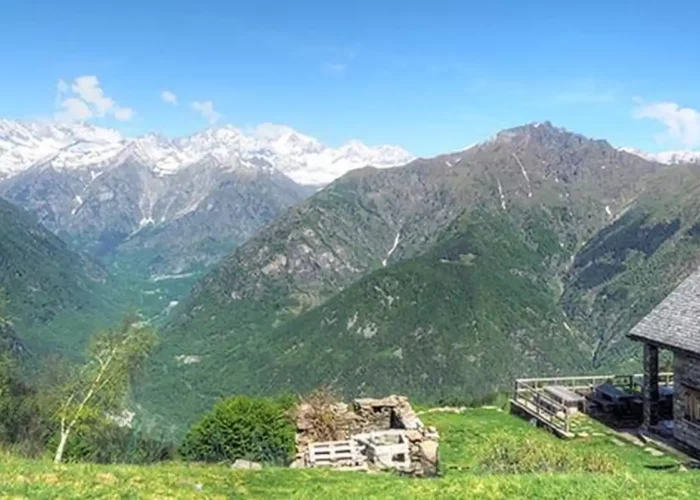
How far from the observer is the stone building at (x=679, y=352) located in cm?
3956

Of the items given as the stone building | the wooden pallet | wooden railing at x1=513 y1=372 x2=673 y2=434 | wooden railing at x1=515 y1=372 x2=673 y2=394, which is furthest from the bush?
the stone building

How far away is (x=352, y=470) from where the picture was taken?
2591 centimetres

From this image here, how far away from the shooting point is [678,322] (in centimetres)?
4159

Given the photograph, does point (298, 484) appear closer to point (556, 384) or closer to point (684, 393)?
point (684, 393)

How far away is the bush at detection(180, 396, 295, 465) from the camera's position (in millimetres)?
38188

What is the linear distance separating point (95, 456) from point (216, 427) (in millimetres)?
6778

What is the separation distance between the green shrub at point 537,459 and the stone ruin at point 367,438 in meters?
2.71

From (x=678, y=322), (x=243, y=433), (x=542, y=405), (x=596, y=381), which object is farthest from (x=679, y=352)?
(x=243, y=433)

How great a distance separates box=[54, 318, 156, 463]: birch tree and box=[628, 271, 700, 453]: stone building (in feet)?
95.9

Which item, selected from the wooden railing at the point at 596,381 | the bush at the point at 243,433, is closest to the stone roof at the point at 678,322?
the wooden railing at the point at 596,381

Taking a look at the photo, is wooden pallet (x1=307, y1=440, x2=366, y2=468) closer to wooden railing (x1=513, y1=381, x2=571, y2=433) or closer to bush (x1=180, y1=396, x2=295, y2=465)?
bush (x1=180, y1=396, x2=295, y2=465)

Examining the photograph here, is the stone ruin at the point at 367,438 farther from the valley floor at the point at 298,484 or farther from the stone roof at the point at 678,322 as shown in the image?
the stone roof at the point at 678,322

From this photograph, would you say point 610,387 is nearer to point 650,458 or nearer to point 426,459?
point 650,458

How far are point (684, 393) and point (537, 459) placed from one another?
18.9 m
